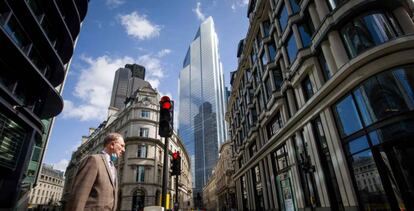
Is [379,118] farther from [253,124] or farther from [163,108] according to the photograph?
[253,124]

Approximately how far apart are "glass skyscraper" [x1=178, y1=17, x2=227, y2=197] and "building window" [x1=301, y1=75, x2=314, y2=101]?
123m

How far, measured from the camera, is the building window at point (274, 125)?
17.9 m

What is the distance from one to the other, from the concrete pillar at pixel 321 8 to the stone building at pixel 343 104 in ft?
0.17

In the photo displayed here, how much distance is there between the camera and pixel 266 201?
784 inches

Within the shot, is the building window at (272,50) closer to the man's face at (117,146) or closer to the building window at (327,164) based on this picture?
the building window at (327,164)

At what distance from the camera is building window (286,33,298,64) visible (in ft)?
48.9

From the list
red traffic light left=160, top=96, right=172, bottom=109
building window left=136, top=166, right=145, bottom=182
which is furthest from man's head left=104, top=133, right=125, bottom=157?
building window left=136, top=166, right=145, bottom=182

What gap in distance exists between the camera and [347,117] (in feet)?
32.8

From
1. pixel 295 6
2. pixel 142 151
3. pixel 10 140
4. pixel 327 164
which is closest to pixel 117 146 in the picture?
pixel 327 164

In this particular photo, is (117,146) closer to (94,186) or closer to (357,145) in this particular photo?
(94,186)

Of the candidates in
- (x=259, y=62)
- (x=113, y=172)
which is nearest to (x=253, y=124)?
(x=259, y=62)

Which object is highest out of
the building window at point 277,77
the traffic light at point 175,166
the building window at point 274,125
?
the building window at point 277,77

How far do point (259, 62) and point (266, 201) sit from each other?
45.3 feet

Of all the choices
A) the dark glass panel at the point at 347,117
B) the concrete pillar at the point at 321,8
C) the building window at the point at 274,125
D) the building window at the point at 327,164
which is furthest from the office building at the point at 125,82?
the dark glass panel at the point at 347,117
